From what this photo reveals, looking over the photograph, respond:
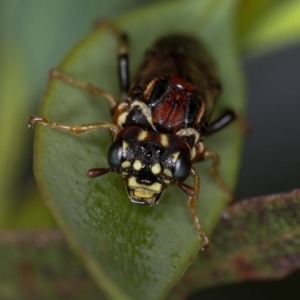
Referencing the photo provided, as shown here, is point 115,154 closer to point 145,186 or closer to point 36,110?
point 145,186

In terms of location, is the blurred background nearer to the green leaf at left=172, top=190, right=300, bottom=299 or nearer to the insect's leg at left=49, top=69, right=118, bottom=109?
the insect's leg at left=49, top=69, right=118, bottom=109

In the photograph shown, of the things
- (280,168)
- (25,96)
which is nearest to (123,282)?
(25,96)

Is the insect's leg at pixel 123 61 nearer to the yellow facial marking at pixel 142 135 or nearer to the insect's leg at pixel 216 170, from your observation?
the yellow facial marking at pixel 142 135

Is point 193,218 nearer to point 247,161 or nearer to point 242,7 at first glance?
point 242,7

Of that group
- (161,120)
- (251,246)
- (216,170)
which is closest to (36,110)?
(161,120)

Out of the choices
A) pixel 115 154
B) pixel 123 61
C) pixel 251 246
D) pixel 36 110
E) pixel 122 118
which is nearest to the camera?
pixel 251 246

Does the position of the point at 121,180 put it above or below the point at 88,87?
below
